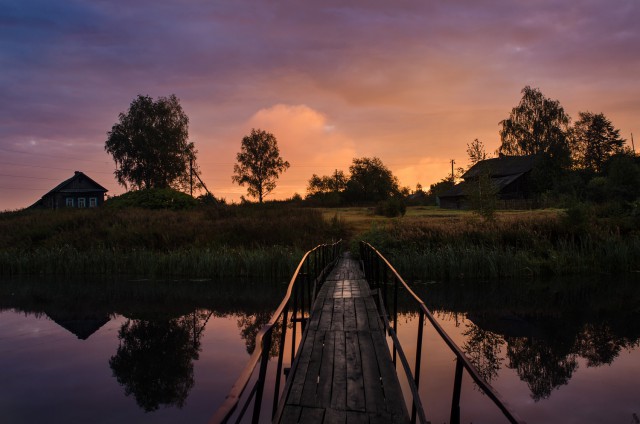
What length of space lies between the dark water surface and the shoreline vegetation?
202 centimetres

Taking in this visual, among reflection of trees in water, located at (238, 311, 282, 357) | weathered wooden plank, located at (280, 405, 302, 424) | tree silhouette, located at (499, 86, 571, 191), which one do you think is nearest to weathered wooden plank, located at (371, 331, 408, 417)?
weathered wooden plank, located at (280, 405, 302, 424)

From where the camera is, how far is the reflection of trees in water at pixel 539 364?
30.7 ft

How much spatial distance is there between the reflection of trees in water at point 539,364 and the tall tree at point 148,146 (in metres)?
60.6

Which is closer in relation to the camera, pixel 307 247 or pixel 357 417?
pixel 357 417

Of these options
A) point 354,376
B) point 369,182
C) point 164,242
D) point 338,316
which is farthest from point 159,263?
point 369,182

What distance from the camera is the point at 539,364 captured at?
10602 millimetres

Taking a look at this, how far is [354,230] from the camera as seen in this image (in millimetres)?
33062

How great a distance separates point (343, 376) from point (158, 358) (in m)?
7.61

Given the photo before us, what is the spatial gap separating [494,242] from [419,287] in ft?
22.9

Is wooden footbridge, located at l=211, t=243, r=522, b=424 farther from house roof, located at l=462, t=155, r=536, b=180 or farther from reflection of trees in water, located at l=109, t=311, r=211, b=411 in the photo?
house roof, located at l=462, t=155, r=536, b=180

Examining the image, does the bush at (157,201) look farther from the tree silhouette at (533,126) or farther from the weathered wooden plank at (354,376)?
the tree silhouette at (533,126)

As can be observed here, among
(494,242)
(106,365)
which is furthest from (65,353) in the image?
(494,242)

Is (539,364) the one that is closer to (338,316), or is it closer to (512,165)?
(338,316)

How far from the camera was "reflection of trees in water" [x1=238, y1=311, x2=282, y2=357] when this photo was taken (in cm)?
1230
